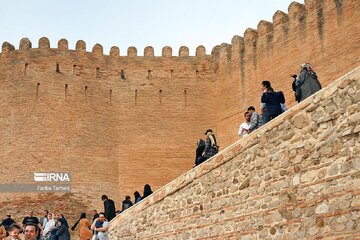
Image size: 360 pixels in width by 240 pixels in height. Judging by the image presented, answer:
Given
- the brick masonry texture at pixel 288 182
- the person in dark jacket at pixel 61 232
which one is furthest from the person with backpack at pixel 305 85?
the person in dark jacket at pixel 61 232

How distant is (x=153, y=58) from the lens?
64.3 feet

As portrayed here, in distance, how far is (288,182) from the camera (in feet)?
21.5

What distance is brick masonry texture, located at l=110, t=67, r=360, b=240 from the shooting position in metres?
5.86

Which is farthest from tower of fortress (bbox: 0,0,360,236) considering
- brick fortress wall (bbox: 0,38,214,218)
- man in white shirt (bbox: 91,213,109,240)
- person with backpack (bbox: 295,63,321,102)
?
person with backpack (bbox: 295,63,321,102)

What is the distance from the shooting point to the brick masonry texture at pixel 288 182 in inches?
231

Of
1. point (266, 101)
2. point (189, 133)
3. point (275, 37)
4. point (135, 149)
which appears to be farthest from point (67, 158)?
point (266, 101)

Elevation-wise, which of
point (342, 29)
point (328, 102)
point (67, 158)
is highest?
point (342, 29)

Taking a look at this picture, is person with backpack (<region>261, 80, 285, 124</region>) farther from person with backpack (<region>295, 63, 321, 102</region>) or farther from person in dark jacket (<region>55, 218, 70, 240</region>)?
person in dark jacket (<region>55, 218, 70, 240</region>)

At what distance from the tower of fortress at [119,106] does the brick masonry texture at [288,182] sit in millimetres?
8641

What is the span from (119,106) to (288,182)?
13.0 meters

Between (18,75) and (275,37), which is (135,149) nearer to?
(18,75)

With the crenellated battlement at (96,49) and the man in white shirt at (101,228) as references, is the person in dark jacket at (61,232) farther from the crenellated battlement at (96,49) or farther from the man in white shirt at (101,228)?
the crenellated battlement at (96,49)

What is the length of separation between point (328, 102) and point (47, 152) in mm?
12800

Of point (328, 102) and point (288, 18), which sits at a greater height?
point (288, 18)
